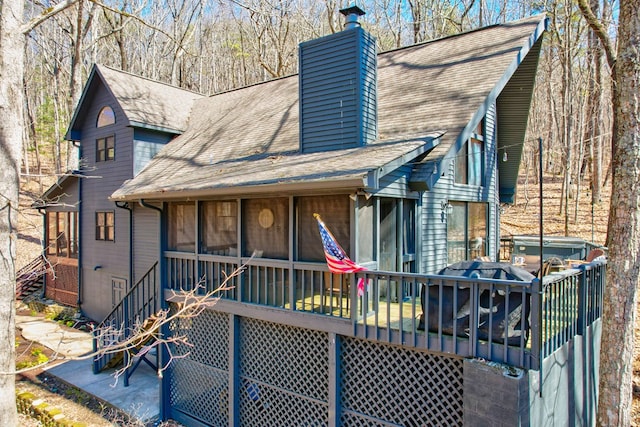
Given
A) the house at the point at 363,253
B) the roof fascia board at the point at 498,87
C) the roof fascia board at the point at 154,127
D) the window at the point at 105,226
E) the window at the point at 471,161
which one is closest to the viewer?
the house at the point at 363,253

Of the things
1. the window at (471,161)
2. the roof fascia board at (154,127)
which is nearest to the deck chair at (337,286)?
the window at (471,161)

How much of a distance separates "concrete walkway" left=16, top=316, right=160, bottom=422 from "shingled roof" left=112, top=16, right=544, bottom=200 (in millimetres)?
4117

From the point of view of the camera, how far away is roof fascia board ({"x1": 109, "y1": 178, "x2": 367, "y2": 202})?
16.9ft

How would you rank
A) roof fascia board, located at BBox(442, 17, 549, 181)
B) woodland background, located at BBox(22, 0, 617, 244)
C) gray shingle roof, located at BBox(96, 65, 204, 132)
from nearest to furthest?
roof fascia board, located at BBox(442, 17, 549, 181), gray shingle roof, located at BBox(96, 65, 204, 132), woodland background, located at BBox(22, 0, 617, 244)

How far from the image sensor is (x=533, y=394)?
175 inches

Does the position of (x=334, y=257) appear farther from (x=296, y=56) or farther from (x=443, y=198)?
(x=296, y=56)

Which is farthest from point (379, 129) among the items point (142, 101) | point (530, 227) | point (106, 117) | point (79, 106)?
point (530, 227)

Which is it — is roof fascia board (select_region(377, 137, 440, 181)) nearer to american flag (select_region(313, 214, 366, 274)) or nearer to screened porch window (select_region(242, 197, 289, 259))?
american flag (select_region(313, 214, 366, 274))

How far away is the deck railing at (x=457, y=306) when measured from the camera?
443 centimetres

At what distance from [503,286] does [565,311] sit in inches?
52.6

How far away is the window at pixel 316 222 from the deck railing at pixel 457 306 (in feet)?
0.92

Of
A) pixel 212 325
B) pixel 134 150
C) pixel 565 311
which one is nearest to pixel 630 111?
pixel 565 311

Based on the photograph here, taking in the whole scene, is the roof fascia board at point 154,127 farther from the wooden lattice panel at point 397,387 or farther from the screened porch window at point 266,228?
the wooden lattice panel at point 397,387

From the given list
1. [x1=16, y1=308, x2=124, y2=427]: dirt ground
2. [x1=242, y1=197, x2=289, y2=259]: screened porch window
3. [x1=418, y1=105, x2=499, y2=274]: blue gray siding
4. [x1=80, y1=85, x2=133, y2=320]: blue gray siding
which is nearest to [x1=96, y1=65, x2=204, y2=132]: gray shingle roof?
[x1=80, y1=85, x2=133, y2=320]: blue gray siding
